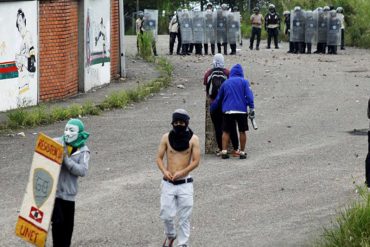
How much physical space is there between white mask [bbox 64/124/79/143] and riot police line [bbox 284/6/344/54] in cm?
3367

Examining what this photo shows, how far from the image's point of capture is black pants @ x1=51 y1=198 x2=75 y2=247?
36.0ft

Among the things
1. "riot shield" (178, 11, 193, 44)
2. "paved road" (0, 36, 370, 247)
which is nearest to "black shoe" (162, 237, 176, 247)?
"paved road" (0, 36, 370, 247)

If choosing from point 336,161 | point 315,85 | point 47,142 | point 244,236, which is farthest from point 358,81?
point 47,142

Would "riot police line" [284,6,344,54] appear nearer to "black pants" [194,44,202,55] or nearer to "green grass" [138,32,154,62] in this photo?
"black pants" [194,44,202,55]

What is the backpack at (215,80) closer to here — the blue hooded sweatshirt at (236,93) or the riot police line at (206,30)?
the blue hooded sweatshirt at (236,93)

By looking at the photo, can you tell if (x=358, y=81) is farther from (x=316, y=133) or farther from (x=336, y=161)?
(x=336, y=161)

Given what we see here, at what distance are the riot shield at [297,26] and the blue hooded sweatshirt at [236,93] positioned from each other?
26523mm

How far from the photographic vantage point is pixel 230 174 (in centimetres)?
1675

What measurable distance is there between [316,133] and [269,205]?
7275 millimetres

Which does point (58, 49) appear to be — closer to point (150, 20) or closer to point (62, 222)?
point (62, 222)

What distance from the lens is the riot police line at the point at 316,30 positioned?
44.2 m

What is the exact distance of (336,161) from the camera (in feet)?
59.4

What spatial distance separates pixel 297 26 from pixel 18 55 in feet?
73.3

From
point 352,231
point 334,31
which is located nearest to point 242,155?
point 352,231
